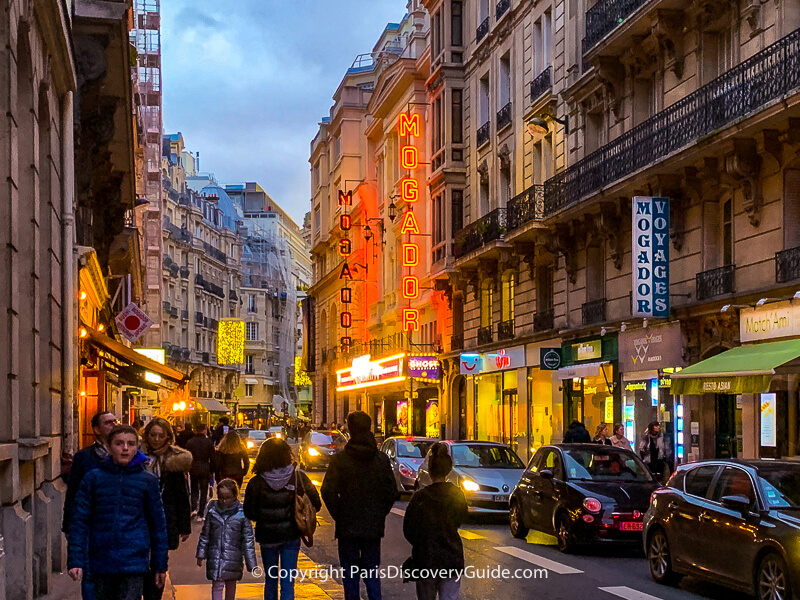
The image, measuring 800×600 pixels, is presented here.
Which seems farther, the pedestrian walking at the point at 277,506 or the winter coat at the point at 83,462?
the winter coat at the point at 83,462

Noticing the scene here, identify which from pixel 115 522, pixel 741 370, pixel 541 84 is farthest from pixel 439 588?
pixel 541 84

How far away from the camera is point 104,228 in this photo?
3219 centimetres

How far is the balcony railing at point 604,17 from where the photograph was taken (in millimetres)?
27547

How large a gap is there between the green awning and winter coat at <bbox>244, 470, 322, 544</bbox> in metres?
11.3

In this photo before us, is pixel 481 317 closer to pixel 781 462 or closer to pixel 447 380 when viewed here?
pixel 447 380

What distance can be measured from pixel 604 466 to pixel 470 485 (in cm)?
438

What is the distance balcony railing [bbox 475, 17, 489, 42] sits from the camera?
40.1 meters

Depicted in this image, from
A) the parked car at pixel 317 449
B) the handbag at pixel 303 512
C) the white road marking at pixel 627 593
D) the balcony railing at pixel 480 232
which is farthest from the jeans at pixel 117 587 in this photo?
the parked car at pixel 317 449

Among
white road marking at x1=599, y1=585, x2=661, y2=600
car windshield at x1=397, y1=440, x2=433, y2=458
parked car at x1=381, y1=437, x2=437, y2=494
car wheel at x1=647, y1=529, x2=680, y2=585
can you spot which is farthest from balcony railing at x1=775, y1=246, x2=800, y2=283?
white road marking at x1=599, y1=585, x2=661, y2=600

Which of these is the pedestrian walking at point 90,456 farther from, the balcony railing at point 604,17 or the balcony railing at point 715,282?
the balcony railing at point 604,17

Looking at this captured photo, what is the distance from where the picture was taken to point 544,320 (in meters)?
34.1

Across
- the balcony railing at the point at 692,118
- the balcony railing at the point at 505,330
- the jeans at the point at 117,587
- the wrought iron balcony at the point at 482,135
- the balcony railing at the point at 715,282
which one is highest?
the wrought iron balcony at the point at 482,135

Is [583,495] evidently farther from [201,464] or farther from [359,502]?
[201,464]

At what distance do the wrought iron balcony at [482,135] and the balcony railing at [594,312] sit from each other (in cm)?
1075
